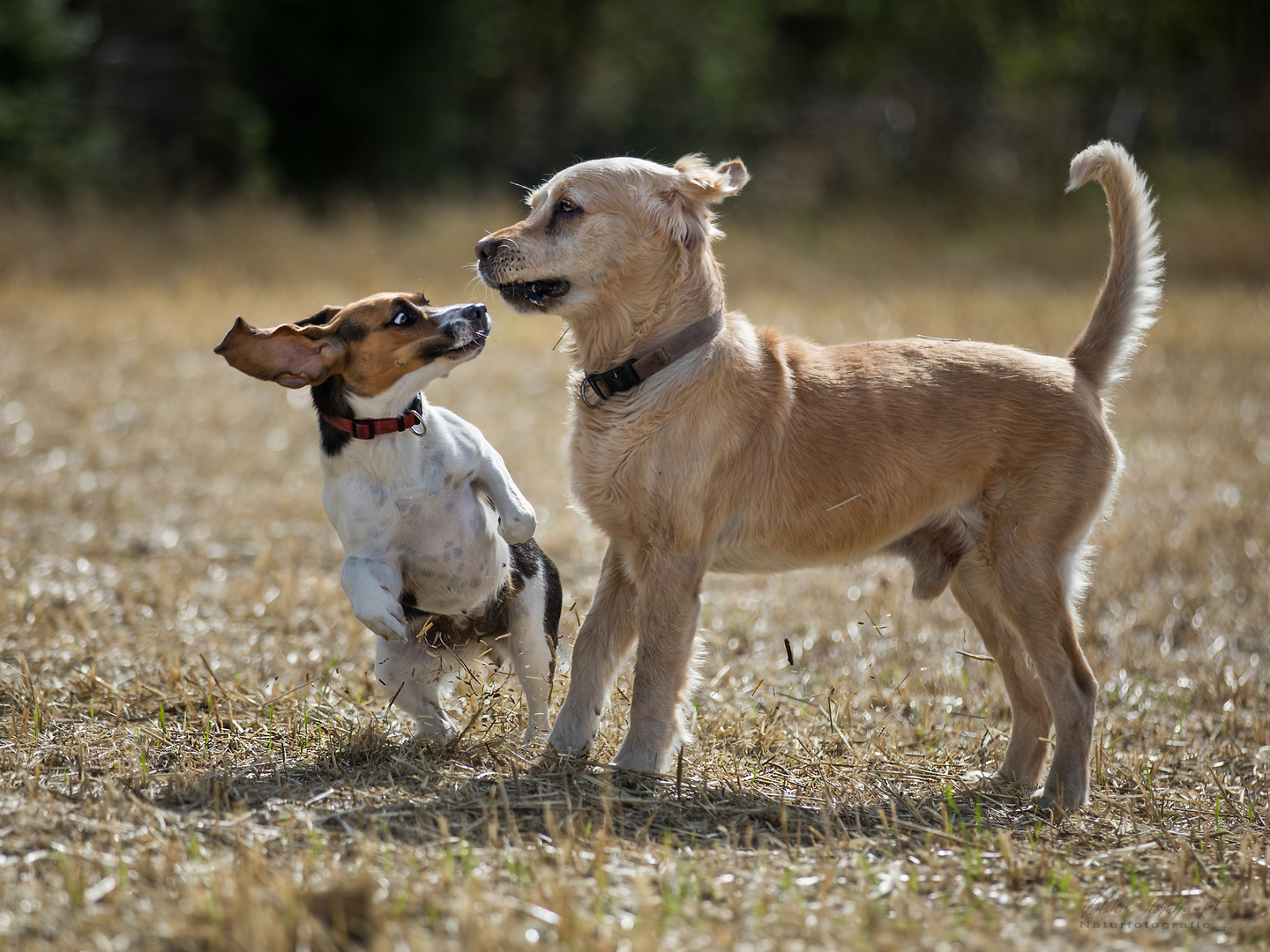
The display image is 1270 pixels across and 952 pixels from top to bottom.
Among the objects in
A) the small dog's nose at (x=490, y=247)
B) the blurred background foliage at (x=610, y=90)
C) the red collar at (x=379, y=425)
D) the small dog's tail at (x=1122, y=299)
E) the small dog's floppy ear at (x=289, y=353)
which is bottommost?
the red collar at (x=379, y=425)

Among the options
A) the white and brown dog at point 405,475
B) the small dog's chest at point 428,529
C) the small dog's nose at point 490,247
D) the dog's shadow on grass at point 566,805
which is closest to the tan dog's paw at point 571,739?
the dog's shadow on grass at point 566,805

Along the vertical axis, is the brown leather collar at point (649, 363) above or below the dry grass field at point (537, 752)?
above

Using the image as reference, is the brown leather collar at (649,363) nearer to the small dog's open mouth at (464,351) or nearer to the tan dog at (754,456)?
the tan dog at (754,456)

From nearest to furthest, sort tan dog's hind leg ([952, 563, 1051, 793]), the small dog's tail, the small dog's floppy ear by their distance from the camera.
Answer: the small dog's floppy ear → tan dog's hind leg ([952, 563, 1051, 793]) → the small dog's tail

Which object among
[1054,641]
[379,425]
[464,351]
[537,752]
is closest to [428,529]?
[379,425]

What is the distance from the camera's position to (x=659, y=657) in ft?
12.3

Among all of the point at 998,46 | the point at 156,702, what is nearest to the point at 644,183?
the point at 156,702

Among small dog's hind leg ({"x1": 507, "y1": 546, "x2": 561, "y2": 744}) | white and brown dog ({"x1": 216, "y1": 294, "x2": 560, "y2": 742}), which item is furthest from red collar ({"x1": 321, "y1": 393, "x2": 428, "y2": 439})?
small dog's hind leg ({"x1": 507, "y1": 546, "x2": 561, "y2": 744})

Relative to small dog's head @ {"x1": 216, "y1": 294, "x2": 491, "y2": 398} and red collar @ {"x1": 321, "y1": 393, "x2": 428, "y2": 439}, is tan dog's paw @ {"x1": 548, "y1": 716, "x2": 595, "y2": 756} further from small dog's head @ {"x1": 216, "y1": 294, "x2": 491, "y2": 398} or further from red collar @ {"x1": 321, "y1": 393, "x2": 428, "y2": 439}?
small dog's head @ {"x1": 216, "y1": 294, "x2": 491, "y2": 398}

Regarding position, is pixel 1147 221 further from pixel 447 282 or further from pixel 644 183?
pixel 447 282

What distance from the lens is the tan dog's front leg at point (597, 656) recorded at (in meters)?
3.93

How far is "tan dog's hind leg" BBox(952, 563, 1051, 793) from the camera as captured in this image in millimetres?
4062

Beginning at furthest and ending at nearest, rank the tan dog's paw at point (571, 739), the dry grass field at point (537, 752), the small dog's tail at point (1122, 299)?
the small dog's tail at point (1122, 299), the tan dog's paw at point (571, 739), the dry grass field at point (537, 752)

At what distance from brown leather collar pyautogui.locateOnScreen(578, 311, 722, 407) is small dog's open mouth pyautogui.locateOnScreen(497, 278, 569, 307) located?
12.3 inches
